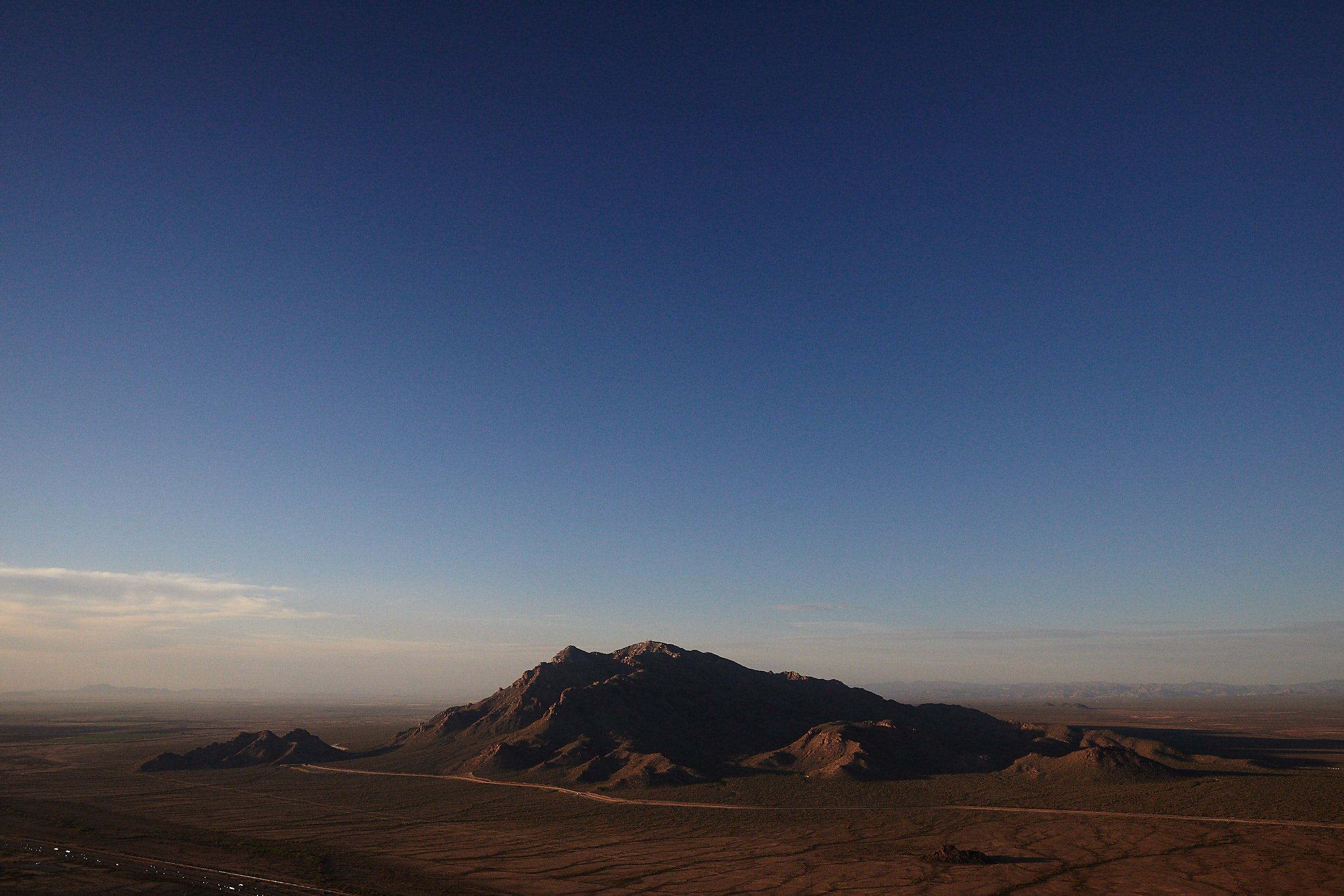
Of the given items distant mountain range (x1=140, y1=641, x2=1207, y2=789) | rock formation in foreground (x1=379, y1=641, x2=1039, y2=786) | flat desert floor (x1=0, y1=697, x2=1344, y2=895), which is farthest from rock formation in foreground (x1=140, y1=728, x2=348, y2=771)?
rock formation in foreground (x1=379, y1=641, x2=1039, y2=786)

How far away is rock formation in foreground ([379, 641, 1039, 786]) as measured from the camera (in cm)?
9988

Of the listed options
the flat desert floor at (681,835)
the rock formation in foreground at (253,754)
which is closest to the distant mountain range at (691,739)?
the rock formation in foreground at (253,754)

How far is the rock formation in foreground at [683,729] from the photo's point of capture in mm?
99875

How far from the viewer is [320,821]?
2798 inches

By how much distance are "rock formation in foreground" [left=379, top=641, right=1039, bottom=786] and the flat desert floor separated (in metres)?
7.76

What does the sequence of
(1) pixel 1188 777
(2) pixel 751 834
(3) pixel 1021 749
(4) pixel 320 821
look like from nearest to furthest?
(2) pixel 751 834, (4) pixel 320 821, (1) pixel 1188 777, (3) pixel 1021 749

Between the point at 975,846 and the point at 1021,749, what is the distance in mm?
66250

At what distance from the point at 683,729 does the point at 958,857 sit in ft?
231

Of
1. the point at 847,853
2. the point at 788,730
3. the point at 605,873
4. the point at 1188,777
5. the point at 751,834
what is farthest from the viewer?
the point at 788,730

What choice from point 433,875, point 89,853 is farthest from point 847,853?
point 89,853

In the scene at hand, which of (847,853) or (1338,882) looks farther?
(847,853)

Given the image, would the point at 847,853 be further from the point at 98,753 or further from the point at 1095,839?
the point at 98,753

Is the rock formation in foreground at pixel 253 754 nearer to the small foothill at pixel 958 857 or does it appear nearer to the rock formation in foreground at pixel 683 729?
the rock formation in foreground at pixel 683 729

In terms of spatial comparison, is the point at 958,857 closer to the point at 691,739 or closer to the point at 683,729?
the point at 691,739
